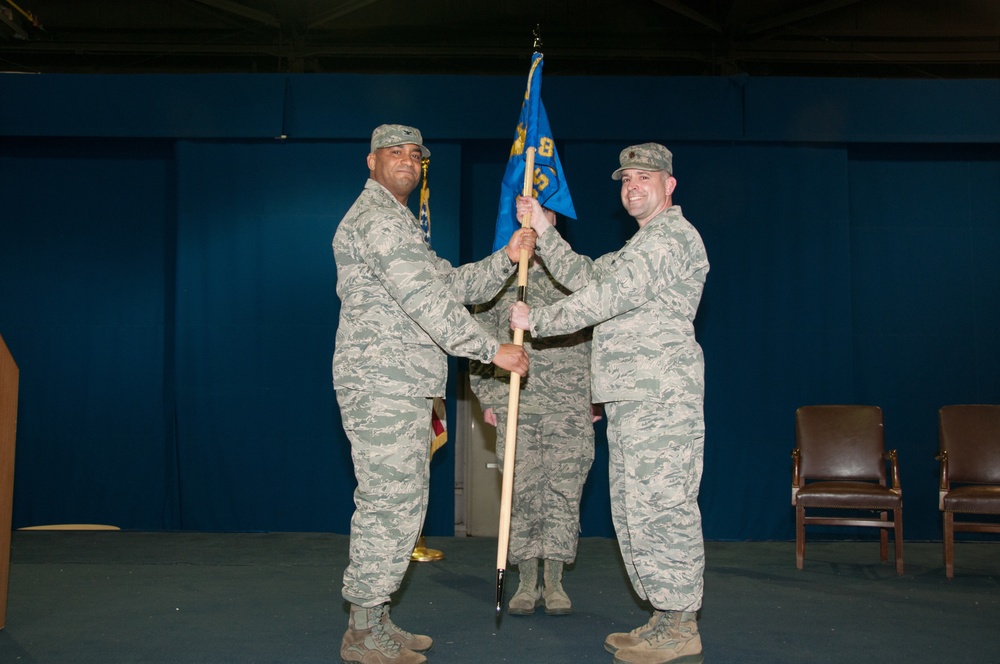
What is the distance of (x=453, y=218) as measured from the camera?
5730 mm

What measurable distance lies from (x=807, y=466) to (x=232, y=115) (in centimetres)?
426

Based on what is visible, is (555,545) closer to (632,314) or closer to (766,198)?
(632,314)

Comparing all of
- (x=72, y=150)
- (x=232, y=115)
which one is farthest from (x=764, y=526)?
(x=72, y=150)

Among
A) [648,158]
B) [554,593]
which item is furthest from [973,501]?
[648,158]

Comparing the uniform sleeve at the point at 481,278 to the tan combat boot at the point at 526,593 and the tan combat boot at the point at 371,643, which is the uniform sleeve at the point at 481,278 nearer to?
the tan combat boot at the point at 526,593

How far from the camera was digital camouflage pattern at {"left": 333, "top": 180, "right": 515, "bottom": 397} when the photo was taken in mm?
2971

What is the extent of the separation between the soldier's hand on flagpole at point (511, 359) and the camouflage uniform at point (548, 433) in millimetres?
675

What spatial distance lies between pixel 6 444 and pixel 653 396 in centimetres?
228

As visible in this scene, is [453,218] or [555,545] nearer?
[555,545]

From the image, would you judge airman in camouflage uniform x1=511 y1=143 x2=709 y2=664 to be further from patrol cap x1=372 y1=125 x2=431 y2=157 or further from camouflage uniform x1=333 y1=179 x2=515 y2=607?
patrol cap x1=372 y1=125 x2=431 y2=157

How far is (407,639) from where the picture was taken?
304 centimetres

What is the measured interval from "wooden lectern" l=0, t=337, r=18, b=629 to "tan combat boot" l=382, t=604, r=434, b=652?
140 centimetres

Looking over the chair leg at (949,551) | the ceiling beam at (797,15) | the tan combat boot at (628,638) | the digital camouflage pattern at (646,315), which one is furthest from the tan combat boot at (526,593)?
the ceiling beam at (797,15)

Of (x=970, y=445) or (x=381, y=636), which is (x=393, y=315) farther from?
(x=970, y=445)
